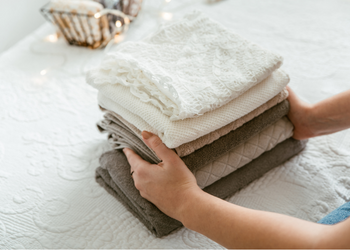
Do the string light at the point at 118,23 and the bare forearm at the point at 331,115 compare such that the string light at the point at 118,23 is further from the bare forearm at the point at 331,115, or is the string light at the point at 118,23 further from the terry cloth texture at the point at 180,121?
the bare forearm at the point at 331,115

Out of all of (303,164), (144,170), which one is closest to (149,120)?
(144,170)

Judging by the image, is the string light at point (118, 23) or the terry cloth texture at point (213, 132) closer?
the terry cloth texture at point (213, 132)

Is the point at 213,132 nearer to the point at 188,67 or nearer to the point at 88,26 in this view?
the point at 188,67

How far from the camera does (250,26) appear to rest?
124 centimetres

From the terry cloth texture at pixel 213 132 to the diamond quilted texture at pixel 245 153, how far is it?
0.07m

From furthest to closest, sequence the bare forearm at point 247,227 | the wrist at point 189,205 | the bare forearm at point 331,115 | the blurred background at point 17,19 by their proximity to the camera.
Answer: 1. the blurred background at point 17,19
2. the bare forearm at point 331,115
3. the wrist at point 189,205
4. the bare forearm at point 247,227

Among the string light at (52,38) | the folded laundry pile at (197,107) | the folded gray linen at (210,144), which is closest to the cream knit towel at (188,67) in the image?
the folded laundry pile at (197,107)

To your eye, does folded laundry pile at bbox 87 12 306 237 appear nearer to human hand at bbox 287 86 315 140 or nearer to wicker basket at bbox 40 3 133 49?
human hand at bbox 287 86 315 140

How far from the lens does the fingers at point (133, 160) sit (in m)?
0.66

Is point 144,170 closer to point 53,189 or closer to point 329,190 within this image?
point 53,189

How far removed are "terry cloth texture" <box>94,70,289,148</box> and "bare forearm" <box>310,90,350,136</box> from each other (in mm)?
160

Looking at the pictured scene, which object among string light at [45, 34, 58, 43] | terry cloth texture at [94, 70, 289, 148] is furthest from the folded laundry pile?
string light at [45, 34, 58, 43]

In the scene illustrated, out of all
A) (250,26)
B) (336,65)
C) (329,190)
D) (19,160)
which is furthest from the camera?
(250,26)

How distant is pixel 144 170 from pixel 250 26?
2.91 ft
